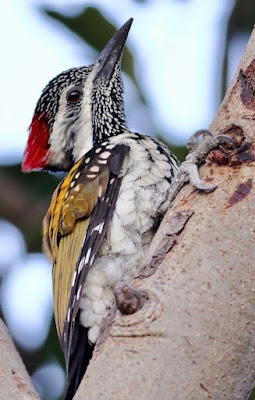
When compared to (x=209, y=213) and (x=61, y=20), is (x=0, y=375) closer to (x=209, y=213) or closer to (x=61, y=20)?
(x=209, y=213)

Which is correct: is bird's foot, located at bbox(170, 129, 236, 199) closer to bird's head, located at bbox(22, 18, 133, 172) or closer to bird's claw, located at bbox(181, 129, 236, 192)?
bird's claw, located at bbox(181, 129, 236, 192)

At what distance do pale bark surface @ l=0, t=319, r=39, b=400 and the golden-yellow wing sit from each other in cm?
39

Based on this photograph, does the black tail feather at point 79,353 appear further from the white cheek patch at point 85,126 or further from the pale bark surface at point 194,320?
the white cheek patch at point 85,126

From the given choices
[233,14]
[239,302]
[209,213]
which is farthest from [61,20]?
[239,302]

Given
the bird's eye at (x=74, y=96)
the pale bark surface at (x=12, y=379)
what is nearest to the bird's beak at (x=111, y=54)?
the bird's eye at (x=74, y=96)

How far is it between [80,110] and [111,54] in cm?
35

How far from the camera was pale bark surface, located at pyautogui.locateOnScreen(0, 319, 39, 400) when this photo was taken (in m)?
2.13

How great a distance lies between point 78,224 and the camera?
3018 mm

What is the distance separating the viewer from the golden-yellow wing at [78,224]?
2.79 meters

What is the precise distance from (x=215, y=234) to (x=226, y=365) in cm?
37

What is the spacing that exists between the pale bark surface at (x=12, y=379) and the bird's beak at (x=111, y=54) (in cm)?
196

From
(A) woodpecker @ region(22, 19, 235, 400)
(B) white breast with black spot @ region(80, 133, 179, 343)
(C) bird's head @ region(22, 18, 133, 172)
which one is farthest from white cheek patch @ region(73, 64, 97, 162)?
(B) white breast with black spot @ region(80, 133, 179, 343)

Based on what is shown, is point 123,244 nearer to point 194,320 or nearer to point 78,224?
point 78,224

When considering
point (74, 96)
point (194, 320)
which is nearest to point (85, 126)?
point (74, 96)
